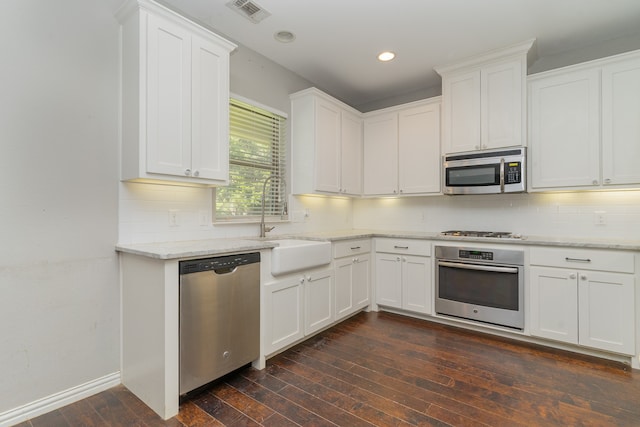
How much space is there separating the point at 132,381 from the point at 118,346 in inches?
10.6

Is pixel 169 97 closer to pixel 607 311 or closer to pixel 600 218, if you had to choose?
pixel 607 311

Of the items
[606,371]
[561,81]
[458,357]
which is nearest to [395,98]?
[561,81]

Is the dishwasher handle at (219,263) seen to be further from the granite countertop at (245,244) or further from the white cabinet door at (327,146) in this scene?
the white cabinet door at (327,146)

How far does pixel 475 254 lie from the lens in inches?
122

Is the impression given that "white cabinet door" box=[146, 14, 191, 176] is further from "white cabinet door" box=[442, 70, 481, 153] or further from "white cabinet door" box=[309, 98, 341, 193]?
"white cabinet door" box=[442, 70, 481, 153]

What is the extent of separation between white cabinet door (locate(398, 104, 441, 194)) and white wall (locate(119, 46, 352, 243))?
1.01m

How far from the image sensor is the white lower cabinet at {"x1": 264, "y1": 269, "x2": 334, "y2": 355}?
8.16 feet

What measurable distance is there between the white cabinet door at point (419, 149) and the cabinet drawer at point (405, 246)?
0.65 meters

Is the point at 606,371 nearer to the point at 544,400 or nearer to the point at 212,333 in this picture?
the point at 544,400


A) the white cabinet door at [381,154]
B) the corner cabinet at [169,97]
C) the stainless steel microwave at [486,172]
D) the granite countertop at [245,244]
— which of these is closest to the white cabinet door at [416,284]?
the granite countertop at [245,244]

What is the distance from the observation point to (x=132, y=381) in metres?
2.10

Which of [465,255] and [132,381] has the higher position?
[465,255]

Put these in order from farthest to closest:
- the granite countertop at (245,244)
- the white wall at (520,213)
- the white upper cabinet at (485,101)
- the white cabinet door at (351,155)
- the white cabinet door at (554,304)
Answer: the white cabinet door at (351,155), the white upper cabinet at (485,101), the white wall at (520,213), the white cabinet door at (554,304), the granite countertop at (245,244)

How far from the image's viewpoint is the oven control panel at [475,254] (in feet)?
9.94
